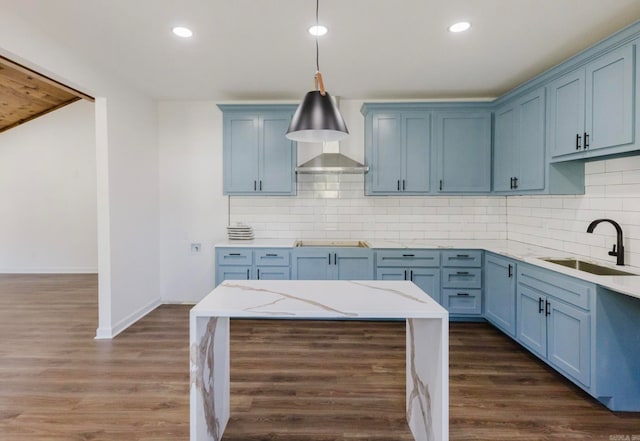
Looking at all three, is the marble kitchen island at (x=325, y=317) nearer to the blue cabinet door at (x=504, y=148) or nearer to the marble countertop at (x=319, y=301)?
the marble countertop at (x=319, y=301)

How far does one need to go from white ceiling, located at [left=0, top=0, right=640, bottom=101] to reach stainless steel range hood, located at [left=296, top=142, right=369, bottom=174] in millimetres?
795

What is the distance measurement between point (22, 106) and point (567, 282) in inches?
310

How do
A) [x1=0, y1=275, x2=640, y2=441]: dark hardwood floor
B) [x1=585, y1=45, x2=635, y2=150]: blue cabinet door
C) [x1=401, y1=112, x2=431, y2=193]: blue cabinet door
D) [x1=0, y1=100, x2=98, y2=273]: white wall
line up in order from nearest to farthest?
1. [x1=0, y1=275, x2=640, y2=441]: dark hardwood floor
2. [x1=585, y1=45, x2=635, y2=150]: blue cabinet door
3. [x1=401, y1=112, x2=431, y2=193]: blue cabinet door
4. [x1=0, y1=100, x2=98, y2=273]: white wall

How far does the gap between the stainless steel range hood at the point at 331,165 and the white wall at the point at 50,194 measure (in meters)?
4.83

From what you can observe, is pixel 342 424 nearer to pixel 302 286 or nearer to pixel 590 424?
pixel 302 286

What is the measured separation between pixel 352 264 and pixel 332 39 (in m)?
2.33

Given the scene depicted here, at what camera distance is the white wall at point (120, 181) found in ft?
9.95

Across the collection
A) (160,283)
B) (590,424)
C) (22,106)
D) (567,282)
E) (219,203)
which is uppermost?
(22,106)

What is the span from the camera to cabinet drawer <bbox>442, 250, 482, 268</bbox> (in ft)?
12.7

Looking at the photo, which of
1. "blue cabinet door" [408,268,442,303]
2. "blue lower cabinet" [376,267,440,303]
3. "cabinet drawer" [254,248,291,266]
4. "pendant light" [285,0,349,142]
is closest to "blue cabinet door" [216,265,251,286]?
"cabinet drawer" [254,248,291,266]

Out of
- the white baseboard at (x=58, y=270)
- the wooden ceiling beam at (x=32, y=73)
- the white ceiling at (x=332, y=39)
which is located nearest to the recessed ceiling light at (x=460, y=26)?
the white ceiling at (x=332, y=39)

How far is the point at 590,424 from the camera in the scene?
7.00ft

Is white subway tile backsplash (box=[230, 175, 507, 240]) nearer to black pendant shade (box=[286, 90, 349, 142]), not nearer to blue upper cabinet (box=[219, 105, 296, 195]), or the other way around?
blue upper cabinet (box=[219, 105, 296, 195])

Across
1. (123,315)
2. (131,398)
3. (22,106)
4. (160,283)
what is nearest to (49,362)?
(123,315)
